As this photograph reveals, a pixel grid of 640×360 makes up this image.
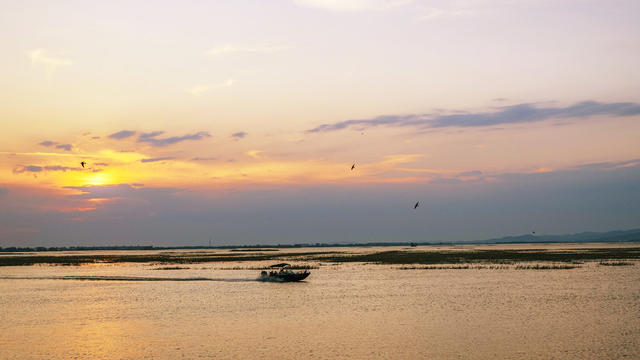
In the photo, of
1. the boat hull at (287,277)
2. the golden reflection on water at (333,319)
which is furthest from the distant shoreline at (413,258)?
the golden reflection on water at (333,319)

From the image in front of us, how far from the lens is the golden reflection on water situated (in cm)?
2798

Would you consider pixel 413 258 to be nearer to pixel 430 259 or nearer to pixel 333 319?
pixel 430 259

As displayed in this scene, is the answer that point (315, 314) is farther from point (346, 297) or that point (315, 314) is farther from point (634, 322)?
point (634, 322)

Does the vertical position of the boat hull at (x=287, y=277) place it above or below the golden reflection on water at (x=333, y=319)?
above

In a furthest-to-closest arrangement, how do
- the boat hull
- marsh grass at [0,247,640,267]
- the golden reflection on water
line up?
marsh grass at [0,247,640,267], the boat hull, the golden reflection on water

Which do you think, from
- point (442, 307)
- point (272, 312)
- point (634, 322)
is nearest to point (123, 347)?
point (272, 312)

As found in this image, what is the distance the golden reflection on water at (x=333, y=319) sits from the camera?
1102 inches

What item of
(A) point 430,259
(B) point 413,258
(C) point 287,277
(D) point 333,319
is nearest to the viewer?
(D) point 333,319

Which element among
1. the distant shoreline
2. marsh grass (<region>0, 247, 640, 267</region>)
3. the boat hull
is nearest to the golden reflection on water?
the boat hull

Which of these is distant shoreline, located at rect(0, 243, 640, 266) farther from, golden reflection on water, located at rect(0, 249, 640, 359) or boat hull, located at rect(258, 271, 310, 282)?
golden reflection on water, located at rect(0, 249, 640, 359)

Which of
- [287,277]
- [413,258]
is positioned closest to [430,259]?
[413,258]

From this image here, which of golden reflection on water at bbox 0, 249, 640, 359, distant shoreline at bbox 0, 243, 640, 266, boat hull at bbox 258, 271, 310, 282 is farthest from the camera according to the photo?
distant shoreline at bbox 0, 243, 640, 266

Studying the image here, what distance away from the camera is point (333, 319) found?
37.3m

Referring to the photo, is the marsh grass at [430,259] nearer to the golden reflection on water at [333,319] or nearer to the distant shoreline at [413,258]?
the distant shoreline at [413,258]
